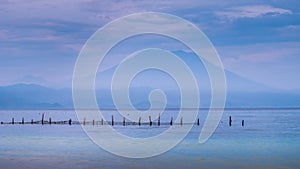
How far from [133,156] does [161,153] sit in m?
3.15

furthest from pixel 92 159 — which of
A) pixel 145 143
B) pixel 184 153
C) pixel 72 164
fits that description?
pixel 145 143

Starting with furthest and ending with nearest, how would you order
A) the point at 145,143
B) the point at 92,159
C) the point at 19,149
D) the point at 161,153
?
the point at 145,143, the point at 19,149, the point at 161,153, the point at 92,159

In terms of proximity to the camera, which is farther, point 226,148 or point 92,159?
point 226,148

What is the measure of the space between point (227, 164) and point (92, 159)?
10094 millimetres

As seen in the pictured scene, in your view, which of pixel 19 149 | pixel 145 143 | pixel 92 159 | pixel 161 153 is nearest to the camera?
pixel 92 159

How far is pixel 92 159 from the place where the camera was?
34844 millimetres

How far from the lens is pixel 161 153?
1537 inches

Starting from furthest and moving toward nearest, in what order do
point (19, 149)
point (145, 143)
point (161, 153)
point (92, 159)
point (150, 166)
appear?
point (145, 143)
point (19, 149)
point (161, 153)
point (92, 159)
point (150, 166)

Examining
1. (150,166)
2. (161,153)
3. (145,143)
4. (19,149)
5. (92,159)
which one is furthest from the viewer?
(145,143)

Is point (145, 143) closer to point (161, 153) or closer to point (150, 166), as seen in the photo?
point (161, 153)

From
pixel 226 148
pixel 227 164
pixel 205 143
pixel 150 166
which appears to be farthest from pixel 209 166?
pixel 205 143

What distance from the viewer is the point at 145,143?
48344mm

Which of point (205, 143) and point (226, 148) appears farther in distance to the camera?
point (205, 143)

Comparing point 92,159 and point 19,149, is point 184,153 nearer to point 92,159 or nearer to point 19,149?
point 92,159
